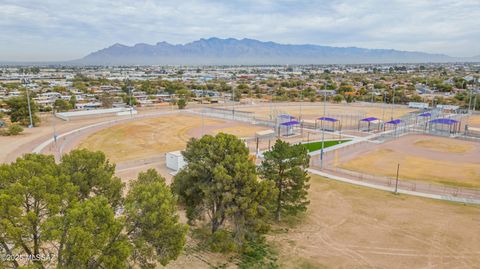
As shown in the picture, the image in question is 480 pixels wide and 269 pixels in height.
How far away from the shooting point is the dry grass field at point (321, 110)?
8344 centimetres

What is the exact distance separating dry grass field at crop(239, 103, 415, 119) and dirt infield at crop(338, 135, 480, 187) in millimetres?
27960

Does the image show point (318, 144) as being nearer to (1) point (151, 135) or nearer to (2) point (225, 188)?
(1) point (151, 135)

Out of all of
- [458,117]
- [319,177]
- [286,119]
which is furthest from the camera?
[458,117]

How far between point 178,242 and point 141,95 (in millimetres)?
105817

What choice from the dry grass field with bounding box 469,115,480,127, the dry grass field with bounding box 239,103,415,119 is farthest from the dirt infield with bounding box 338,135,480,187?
the dry grass field with bounding box 239,103,415,119

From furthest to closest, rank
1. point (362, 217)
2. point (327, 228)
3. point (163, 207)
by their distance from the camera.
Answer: point (362, 217) < point (327, 228) < point (163, 207)

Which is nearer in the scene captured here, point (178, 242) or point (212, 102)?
point (178, 242)

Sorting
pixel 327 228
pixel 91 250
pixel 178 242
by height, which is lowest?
pixel 327 228

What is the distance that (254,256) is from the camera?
2130 cm

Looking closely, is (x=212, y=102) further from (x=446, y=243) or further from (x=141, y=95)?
(x=446, y=243)

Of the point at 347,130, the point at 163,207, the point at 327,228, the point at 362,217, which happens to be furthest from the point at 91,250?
the point at 347,130

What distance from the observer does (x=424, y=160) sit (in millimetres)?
44500

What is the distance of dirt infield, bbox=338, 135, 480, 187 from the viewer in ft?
125

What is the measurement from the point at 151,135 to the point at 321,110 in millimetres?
49617
